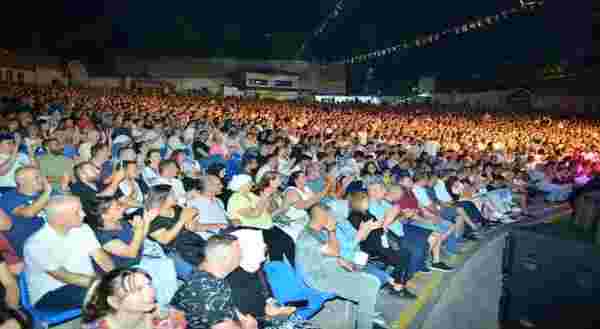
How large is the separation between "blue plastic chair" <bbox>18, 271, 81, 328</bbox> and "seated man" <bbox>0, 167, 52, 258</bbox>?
360 millimetres

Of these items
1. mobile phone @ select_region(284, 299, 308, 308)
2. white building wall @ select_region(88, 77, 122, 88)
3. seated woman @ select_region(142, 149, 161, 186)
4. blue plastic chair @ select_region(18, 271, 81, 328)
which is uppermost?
white building wall @ select_region(88, 77, 122, 88)

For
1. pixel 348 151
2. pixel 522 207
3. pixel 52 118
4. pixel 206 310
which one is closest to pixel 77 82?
pixel 52 118

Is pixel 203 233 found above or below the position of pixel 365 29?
below

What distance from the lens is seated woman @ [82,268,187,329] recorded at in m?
2.39

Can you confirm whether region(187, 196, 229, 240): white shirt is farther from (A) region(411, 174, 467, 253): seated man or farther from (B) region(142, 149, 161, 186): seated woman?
(A) region(411, 174, 467, 253): seated man

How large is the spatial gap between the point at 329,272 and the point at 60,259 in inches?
83.3

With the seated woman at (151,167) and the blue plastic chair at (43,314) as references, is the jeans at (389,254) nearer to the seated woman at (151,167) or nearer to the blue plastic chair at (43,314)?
the seated woman at (151,167)

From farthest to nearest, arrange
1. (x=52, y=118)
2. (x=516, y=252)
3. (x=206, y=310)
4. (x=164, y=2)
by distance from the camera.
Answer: (x=164, y=2) → (x=52, y=118) → (x=516, y=252) → (x=206, y=310)

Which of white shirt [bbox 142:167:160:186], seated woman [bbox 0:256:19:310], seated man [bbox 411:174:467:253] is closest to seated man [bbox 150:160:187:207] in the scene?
white shirt [bbox 142:167:160:186]

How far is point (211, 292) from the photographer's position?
2.86m

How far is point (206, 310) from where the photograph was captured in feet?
9.29

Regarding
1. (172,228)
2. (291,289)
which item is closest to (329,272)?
(291,289)

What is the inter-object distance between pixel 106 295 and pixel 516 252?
3.02 meters

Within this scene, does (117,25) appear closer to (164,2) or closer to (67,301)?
(164,2)
